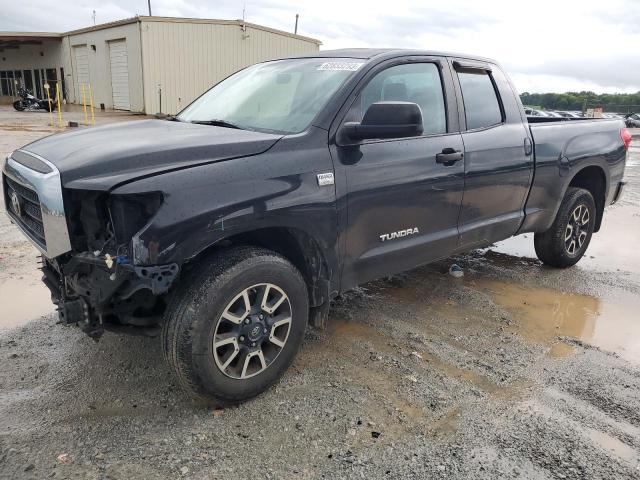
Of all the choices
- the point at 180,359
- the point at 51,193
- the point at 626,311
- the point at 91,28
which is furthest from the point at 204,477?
the point at 91,28

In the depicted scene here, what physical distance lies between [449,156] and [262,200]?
1.52 meters

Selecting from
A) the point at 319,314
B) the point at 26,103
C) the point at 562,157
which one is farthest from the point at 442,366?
the point at 26,103

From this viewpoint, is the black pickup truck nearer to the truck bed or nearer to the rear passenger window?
the rear passenger window

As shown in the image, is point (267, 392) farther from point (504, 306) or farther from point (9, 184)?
point (504, 306)

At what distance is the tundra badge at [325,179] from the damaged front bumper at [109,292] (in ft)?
2.99

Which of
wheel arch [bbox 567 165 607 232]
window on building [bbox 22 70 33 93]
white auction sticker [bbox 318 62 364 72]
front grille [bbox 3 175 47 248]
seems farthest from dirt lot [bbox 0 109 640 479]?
window on building [bbox 22 70 33 93]

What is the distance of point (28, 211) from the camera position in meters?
2.82

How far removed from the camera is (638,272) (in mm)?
5180

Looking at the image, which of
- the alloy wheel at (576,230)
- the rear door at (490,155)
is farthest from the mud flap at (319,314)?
the alloy wheel at (576,230)

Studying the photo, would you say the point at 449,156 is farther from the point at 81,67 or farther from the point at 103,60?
the point at 81,67

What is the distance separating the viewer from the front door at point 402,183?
307 centimetres

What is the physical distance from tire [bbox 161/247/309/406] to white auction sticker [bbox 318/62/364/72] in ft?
4.23

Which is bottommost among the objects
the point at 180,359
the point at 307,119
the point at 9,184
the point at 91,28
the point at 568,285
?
the point at 568,285

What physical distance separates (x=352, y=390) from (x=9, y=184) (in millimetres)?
2342
